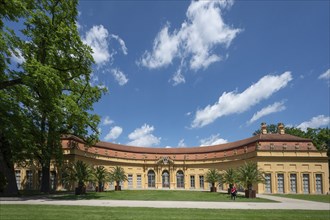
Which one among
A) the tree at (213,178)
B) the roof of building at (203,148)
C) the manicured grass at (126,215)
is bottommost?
the tree at (213,178)

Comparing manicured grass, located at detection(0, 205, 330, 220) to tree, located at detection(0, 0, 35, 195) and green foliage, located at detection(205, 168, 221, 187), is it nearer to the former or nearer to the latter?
tree, located at detection(0, 0, 35, 195)

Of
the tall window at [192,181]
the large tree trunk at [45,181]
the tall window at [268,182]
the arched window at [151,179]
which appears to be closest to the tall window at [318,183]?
the tall window at [268,182]

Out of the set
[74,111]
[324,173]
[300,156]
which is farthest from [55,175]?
[324,173]

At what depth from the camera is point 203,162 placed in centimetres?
5562

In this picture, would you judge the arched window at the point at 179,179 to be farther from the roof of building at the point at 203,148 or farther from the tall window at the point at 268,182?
the tall window at the point at 268,182

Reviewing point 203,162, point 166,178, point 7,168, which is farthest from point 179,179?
point 7,168

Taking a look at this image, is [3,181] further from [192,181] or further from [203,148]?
[203,148]

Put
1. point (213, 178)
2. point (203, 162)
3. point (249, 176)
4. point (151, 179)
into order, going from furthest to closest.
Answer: point (151, 179)
point (203, 162)
point (213, 178)
point (249, 176)

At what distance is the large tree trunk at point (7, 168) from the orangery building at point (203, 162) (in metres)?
9.88

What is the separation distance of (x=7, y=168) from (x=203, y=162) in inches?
1480

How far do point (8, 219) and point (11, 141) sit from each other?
48.1ft

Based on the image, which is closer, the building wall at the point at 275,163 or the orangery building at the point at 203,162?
the building wall at the point at 275,163

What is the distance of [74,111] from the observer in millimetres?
20734

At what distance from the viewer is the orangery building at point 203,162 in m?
40.2
